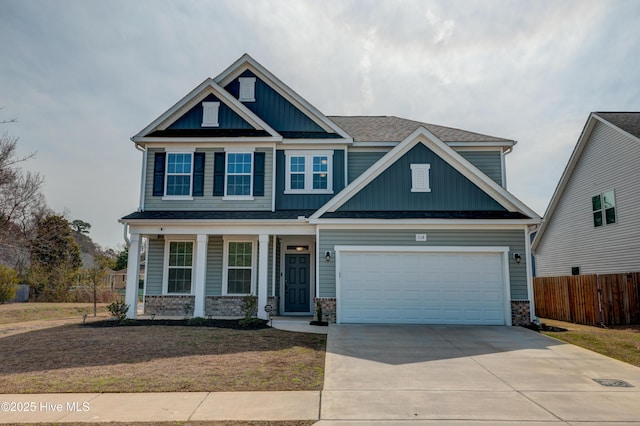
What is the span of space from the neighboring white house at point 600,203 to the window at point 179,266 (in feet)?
52.7

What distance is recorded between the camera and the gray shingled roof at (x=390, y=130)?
15.9m

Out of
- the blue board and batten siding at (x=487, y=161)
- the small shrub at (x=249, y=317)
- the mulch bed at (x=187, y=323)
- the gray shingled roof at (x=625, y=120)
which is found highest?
the gray shingled roof at (x=625, y=120)

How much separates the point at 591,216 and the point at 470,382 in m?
15.7

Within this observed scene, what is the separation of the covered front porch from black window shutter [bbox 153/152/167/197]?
1.49 metres

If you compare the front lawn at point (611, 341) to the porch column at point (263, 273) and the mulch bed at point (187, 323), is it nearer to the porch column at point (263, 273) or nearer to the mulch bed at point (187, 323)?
the mulch bed at point (187, 323)

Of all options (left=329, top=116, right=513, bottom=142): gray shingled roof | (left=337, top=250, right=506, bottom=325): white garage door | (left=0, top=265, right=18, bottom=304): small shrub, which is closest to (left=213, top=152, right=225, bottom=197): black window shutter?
(left=329, top=116, right=513, bottom=142): gray shingled roof

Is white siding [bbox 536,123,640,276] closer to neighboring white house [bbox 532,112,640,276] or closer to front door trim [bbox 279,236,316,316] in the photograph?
neighboring white house [bbox 532,112,640,276]

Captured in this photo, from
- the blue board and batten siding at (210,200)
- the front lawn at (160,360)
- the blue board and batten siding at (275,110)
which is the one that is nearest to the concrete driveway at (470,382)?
the front lawn at (160,360)

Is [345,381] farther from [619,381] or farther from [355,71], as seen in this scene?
[355,71]

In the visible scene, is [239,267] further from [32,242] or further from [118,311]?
[32,242]

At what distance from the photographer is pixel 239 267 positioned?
1509 cm

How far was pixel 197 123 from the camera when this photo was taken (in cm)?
1562

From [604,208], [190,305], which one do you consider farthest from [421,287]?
[604,208]

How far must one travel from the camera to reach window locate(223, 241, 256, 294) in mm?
14992
